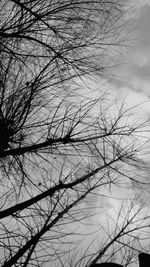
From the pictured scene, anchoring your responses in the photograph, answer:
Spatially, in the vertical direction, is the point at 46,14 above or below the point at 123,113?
above

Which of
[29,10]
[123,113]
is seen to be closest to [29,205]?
[123,113]

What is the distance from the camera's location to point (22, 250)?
2.97 meters

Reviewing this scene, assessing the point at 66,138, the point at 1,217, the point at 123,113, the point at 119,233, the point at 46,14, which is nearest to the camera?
the point at 1,217

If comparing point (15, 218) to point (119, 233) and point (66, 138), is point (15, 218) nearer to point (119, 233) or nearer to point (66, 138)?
point (66, 138)

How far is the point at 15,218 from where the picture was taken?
3.02 meters

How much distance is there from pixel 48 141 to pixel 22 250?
1.35m

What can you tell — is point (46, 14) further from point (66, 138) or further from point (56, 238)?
point (56, 238)

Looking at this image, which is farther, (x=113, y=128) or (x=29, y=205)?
(x=113, y=128)

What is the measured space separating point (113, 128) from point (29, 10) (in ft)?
5.76

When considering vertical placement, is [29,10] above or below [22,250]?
above

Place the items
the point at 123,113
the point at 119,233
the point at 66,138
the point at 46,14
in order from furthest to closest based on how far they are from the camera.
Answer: the point at 119,233 < the point at 123,113 < the point at 66,138 < the point at 46,14

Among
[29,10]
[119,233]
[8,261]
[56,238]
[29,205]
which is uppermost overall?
[29,10]

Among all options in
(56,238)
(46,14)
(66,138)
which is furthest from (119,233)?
(46,14)

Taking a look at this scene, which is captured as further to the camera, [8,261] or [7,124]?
[7,124]
